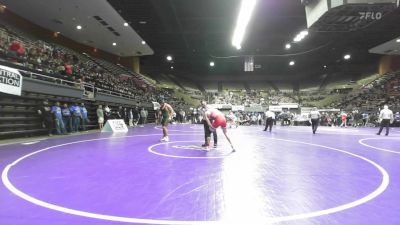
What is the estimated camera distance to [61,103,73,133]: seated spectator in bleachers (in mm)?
14938

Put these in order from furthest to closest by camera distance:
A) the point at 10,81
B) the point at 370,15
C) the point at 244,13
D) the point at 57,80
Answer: the point at 244,13
the point at 57,80
the point at 10,81
the point at 370,15

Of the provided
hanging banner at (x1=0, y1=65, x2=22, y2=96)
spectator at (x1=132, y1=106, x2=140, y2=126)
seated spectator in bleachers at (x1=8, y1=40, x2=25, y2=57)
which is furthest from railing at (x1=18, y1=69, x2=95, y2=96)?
spectator at (x1=132, y1=106, x2=140, y2=126)

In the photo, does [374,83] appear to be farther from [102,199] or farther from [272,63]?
[102,199]

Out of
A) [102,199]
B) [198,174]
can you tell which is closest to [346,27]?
[198,174]

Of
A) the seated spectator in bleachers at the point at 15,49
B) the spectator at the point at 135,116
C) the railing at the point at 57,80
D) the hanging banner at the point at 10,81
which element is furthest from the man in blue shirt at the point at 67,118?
the spectator at the point at 135,116

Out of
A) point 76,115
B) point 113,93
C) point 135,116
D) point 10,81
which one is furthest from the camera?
point 135,116

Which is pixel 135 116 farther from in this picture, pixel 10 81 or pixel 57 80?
pixel 10 81

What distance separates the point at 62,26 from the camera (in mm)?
23375

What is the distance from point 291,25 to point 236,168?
21.1 m

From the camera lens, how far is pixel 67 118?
614 inches

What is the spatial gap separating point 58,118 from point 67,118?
1.17m

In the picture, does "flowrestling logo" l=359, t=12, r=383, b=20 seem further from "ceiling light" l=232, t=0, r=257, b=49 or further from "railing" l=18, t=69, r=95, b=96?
"railing" l=18, t=69, r=95, b=96

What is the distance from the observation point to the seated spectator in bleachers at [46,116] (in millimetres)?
13531

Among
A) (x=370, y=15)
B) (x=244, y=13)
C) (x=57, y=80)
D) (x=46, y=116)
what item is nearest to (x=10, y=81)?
(x=46, y=116)
